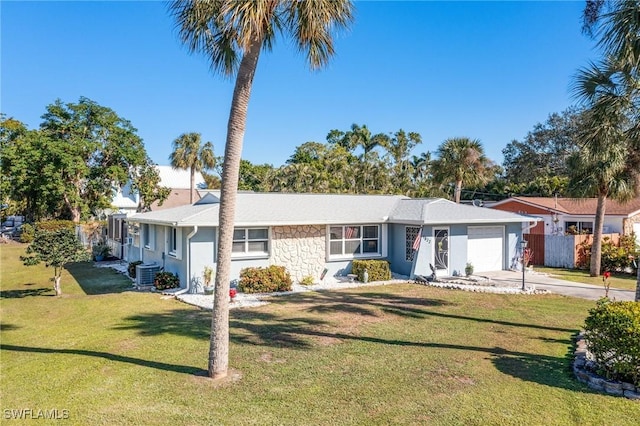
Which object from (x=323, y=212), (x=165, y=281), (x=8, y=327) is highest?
(x=323, y=212)

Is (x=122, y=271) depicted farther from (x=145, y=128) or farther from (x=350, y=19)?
(x=145, y=128)

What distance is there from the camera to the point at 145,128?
41.7 meters

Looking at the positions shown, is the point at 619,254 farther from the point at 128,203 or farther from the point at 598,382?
the point at 128,203

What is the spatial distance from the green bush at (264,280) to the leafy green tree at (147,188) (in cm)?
2668

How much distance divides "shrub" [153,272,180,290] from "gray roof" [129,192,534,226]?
2.14 m

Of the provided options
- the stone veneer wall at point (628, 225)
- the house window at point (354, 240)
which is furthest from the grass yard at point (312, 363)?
the stone veneer wall at point (628, 225)

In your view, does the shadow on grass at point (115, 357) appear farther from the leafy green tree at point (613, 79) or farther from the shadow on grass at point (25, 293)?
the leafy green tree at point (613, 79)

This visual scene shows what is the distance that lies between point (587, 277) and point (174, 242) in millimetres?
19054

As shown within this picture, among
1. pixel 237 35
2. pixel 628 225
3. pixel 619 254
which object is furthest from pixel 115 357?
pixel 628 225

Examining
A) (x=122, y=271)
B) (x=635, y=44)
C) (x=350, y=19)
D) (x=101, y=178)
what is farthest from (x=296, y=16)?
(x=101, y=178)

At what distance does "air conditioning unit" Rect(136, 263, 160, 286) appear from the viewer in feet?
54.6

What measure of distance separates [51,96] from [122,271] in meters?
24.9

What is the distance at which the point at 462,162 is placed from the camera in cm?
2719
